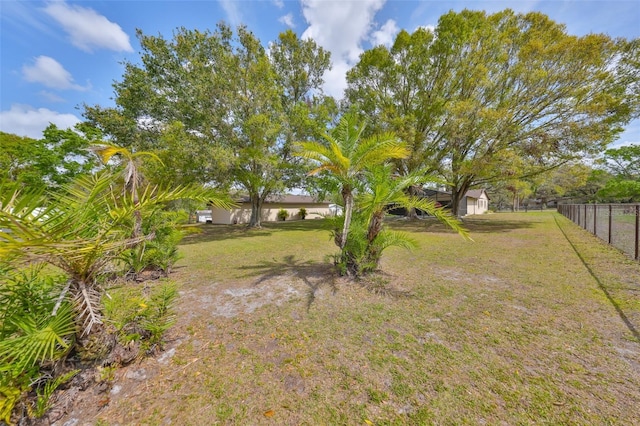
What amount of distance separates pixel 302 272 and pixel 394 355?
136 inches

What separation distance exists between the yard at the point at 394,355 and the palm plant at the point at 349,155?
1.98 meters

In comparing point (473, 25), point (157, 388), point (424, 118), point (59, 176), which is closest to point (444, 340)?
point (157, 388)

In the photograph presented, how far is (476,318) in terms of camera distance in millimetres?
3465

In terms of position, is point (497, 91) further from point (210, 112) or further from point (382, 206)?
point (210, 112)

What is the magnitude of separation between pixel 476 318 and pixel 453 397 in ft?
5.81

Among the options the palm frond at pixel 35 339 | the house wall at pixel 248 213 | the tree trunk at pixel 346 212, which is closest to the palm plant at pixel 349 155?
the tree trunk at pixel 346 212

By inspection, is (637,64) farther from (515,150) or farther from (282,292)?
(282,292)

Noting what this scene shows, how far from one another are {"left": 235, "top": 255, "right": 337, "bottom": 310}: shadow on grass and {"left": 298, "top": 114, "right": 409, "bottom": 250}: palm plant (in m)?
0.93

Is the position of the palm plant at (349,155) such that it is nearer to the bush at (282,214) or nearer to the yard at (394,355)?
the yard at (394,355)

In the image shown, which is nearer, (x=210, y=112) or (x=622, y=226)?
(x=622, y=226)

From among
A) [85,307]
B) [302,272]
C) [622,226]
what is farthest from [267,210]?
[622,226]

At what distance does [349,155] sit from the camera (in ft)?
17.0

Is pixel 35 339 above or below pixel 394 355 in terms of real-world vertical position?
above

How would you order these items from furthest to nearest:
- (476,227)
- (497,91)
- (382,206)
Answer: (476,227), (497,91), (382,206)
